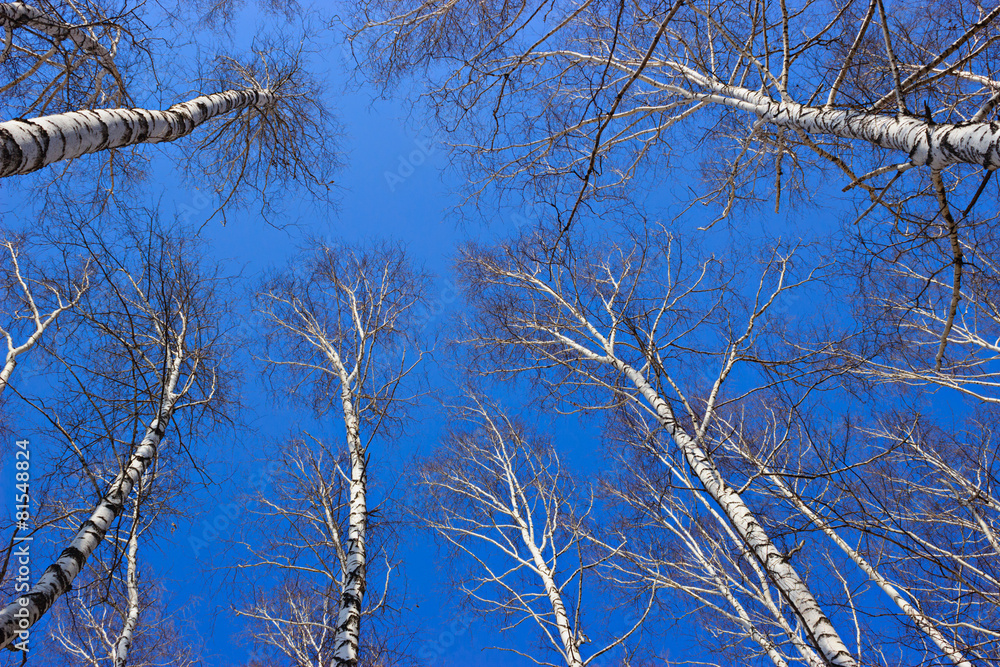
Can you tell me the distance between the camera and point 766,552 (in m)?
3.34

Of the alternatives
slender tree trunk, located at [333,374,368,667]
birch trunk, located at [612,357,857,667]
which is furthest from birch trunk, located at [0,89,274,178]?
birch trunk, located at [612,357,857,667]

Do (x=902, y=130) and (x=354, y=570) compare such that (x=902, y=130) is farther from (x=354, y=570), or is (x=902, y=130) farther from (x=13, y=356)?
(x=13, y=356)

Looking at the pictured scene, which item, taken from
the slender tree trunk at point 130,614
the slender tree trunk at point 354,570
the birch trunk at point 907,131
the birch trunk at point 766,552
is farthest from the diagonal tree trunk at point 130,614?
the birch trunk at point 907,131

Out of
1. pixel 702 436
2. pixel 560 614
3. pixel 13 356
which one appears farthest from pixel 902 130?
pixel 13 356

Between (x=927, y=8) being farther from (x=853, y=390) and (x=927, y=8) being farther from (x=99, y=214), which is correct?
(x=99, y=214)

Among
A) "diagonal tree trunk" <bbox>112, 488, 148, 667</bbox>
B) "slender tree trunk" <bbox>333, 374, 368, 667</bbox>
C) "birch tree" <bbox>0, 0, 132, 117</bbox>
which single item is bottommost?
"diagonal tree trunk" <bbox>112, 488, 148, 667</bbox>

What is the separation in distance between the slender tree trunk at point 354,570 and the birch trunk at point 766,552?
2.88 metres

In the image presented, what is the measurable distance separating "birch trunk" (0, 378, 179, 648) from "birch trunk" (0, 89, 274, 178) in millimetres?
1441

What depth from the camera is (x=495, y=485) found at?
27.2 feet

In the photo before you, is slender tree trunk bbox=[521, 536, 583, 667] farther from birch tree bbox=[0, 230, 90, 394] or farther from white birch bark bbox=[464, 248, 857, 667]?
birch tree bbox=[0, 230, 90, 394]

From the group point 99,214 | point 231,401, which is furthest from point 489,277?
point 99,214

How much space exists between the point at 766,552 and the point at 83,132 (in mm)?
4998

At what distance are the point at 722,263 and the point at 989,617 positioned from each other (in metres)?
6.54

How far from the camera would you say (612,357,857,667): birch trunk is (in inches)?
114
